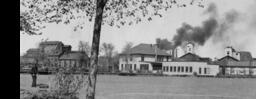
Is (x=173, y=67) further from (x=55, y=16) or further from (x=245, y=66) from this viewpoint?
(x=55, y=16)

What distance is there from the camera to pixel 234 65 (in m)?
102

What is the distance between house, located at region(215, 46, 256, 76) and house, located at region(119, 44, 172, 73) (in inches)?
594

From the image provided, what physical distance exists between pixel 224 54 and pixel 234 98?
95.8m

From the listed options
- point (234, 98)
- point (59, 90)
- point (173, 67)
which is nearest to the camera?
point (59, 90)

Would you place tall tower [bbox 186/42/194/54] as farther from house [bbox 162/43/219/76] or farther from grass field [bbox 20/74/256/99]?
grass field [bbox 20/74/256/99]

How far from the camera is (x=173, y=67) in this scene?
92500mm

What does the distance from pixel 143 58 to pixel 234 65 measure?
948 inches

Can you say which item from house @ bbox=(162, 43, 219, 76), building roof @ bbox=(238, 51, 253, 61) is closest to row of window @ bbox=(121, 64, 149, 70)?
house @ bbox=(162, 43, 219, 76)

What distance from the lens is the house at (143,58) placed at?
98750 millimetres

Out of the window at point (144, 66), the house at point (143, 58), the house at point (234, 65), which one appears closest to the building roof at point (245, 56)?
the house at point (234, 65)

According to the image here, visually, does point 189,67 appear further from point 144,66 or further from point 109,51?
point 109,51

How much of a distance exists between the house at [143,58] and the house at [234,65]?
15.1 meters
